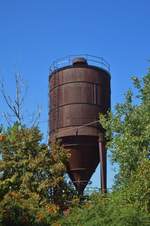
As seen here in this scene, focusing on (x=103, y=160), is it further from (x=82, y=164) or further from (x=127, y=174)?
(x=127, y=174)

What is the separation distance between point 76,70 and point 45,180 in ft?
25.1

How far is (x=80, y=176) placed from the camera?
119ft

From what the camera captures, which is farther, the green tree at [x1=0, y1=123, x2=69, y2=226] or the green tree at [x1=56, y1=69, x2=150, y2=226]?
the green tree at [x1=0, y1=123, x2=69, y2=226]

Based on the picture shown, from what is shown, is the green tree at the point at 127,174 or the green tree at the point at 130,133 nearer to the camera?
the green tree at the point at 127,174

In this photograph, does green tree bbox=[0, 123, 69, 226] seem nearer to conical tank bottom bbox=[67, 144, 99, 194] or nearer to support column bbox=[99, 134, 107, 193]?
conical tank bottom bbox=[67, 144, 99, 194]

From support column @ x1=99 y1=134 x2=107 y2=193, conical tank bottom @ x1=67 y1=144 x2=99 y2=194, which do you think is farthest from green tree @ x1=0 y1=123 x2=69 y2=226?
support column @ x1=99 y1=134 x2=107 y2=193

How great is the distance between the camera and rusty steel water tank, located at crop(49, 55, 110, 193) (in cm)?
3603

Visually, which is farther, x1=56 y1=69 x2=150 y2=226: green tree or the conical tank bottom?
the conical tank bottom

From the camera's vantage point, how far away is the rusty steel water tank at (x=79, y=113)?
36.0m

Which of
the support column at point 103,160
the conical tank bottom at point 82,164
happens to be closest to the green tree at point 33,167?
the conical tank bottom at point 82,164

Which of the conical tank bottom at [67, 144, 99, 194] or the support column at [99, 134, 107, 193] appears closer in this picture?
the support column at [99, 134, 107, 193]

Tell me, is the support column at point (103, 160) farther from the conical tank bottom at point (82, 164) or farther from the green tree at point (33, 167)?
the green tree at point (33, 167)

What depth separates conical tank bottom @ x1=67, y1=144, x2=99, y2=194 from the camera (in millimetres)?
35844

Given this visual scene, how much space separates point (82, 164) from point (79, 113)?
3.00 meters
